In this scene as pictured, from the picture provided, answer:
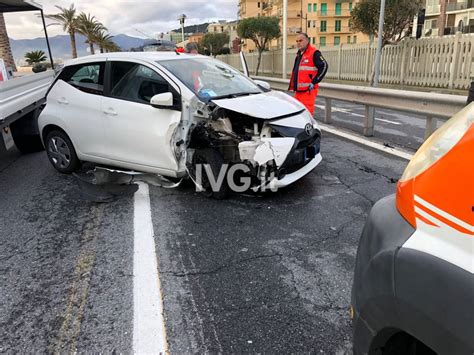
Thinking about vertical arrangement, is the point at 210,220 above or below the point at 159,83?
below

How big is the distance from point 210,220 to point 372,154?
10.9ft

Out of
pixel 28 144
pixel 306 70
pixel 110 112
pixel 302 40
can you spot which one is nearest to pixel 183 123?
pixel 110 112

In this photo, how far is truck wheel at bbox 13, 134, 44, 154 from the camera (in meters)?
7.33

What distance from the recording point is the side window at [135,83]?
4918 millimetres

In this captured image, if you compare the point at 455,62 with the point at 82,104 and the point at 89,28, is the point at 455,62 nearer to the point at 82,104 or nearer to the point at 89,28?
the point at 82,104

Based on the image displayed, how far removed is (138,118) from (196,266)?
229 cm

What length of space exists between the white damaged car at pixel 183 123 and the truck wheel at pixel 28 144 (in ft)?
6.67

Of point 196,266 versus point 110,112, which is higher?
point 110,112

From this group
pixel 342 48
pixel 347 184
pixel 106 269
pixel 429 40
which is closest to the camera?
pixel 106 269

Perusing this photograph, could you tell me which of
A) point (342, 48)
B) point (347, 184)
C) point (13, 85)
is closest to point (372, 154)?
point (347, 184)

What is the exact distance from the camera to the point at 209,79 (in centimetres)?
527

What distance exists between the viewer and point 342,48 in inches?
840

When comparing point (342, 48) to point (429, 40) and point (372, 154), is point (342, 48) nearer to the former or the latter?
point (429, 40)

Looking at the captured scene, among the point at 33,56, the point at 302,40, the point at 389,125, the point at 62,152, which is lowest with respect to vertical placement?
the point at 389,125
